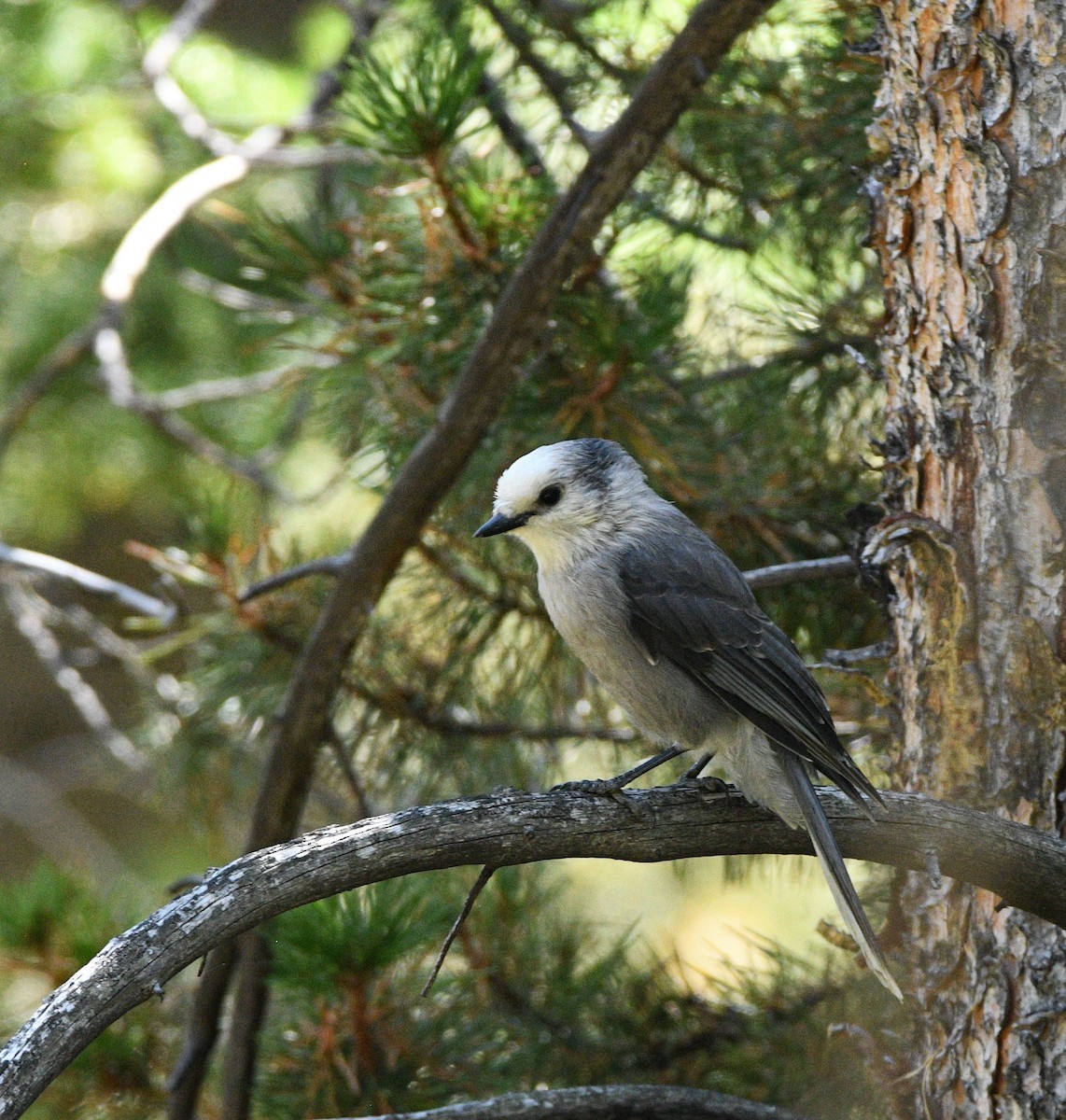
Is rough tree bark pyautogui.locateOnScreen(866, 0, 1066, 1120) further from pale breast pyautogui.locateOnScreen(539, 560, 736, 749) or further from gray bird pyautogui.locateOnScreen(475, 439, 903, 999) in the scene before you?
pale breast pyautogui.locateOnScreen(539, 560, 736, 749)

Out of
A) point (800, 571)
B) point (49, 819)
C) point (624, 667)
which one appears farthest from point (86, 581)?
point (49, 819)

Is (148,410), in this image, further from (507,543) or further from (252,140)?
(507,543)

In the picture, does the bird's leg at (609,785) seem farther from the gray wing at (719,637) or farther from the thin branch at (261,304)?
the thin branch at (261,304)

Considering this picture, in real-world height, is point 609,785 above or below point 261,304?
below

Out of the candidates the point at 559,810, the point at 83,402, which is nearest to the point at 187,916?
the point at 559,810

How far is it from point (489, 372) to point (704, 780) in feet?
2.93

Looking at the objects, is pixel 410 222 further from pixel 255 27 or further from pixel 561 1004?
pixel 255 27

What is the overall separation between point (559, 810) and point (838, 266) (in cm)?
216

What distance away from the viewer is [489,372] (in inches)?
97.3

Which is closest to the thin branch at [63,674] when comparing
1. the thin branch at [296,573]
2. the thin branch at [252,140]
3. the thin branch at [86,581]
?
the thin branch at [86,581]

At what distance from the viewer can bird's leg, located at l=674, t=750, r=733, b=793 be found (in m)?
2.07

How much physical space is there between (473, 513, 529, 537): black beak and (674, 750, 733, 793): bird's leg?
1.71 feet

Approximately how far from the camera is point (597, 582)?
221 centimetres

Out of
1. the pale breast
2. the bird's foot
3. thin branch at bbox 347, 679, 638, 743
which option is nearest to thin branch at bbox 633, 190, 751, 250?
the pale breast
